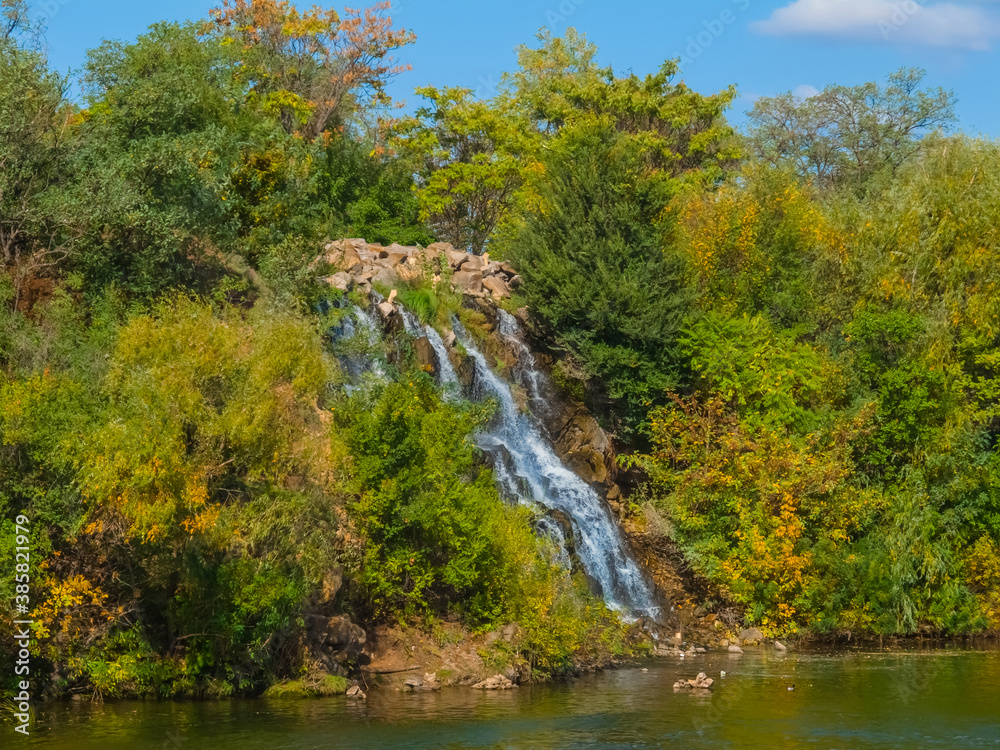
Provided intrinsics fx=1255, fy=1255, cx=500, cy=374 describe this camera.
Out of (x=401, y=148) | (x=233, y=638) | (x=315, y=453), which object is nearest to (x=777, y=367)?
(x=315, y=453)

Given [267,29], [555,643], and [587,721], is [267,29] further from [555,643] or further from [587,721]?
[587,721]

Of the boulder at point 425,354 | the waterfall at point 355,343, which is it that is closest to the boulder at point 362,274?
the waterfall at point 355,343

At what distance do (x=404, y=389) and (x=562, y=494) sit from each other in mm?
8846

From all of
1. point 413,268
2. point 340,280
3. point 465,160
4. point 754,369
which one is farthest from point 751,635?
point 465,160

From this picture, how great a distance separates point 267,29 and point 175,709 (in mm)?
48492

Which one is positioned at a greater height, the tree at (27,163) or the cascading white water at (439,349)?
the tree at (27,163)

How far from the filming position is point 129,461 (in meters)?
23.6

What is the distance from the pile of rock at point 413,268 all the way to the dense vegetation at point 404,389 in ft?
4.35

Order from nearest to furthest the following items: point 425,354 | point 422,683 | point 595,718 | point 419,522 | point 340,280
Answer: point 595,718
point 422,683
point 419,522
point 425,354
point 340,280

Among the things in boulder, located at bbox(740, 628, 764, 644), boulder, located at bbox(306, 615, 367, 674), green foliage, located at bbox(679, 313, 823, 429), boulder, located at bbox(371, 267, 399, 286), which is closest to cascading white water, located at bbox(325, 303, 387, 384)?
boulder, located at bbox(371, 267, 399, 286)

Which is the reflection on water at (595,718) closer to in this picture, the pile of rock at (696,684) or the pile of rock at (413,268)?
the pile of rock at (696,684)

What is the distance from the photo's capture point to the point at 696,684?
2919 cm

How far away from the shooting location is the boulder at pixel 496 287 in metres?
44.9

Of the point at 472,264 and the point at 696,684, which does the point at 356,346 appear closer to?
the point at 472,264
